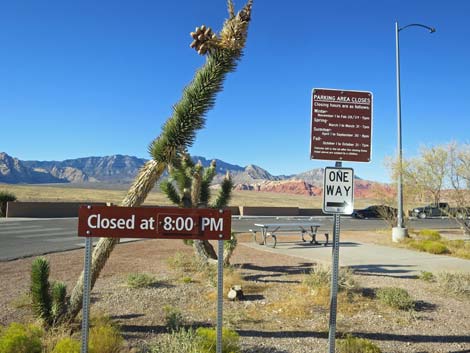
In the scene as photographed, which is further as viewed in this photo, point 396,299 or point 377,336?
point 396,299

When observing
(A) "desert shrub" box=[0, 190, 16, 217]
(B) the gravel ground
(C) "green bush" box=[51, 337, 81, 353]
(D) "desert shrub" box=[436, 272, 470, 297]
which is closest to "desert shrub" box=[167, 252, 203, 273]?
(B) the gravel ground

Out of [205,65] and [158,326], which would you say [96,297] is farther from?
[205,65]

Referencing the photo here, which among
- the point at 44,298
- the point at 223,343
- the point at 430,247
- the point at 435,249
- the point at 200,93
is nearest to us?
the point at 223,343

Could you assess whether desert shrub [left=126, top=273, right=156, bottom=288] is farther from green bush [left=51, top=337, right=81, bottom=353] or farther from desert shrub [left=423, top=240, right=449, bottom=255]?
desert shrub [left=423, top=240, right=449, bottom=255]

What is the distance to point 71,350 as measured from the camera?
4.23 metres

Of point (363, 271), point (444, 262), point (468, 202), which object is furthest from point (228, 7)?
point (468, 202)

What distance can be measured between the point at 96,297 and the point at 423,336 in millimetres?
4949

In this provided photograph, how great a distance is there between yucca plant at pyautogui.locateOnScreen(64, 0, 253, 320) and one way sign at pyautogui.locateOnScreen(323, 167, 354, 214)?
5.60 feet

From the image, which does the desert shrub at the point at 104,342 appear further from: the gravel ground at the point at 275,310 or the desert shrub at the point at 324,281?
the desert shrub at the point at 324,281

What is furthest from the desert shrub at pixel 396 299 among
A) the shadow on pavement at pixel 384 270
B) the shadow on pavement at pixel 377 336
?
the shadow on pavement at pixel 384 270

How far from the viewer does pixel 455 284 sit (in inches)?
329

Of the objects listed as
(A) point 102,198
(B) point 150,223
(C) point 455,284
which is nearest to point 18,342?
(B) point 150,223

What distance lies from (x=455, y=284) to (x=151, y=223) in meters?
6.60

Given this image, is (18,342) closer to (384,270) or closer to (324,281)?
(324,281)
